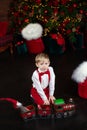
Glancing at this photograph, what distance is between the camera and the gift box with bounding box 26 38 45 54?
400 cm

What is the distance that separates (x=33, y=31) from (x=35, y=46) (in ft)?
0.68

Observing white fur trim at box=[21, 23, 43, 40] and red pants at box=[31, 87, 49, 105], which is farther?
white fur trim at box=[21, 23, 43, 40]

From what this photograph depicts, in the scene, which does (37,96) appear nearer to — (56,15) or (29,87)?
(29,87)

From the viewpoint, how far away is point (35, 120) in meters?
2.57

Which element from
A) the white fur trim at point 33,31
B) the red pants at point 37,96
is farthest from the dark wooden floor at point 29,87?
the white fur trim at point 33,31

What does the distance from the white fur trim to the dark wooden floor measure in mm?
252

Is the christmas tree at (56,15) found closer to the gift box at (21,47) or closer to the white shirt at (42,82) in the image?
the gift box at (21,47)

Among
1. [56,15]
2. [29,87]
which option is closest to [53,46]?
[56,15]

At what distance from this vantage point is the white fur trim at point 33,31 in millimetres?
3904

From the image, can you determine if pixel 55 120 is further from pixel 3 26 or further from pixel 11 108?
pixel 3 26

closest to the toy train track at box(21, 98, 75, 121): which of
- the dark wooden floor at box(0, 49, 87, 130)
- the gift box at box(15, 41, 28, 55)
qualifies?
the dark wooden floor at box(0, 49, 87, 130)

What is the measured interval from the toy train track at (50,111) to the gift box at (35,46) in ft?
5.02

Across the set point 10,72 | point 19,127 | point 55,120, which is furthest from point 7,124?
point 10,72

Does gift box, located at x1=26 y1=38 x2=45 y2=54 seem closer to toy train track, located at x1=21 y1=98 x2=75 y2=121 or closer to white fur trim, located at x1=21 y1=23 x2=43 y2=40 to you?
white fur trim, located at x1=21 y1=23 x2=43 y2=40
